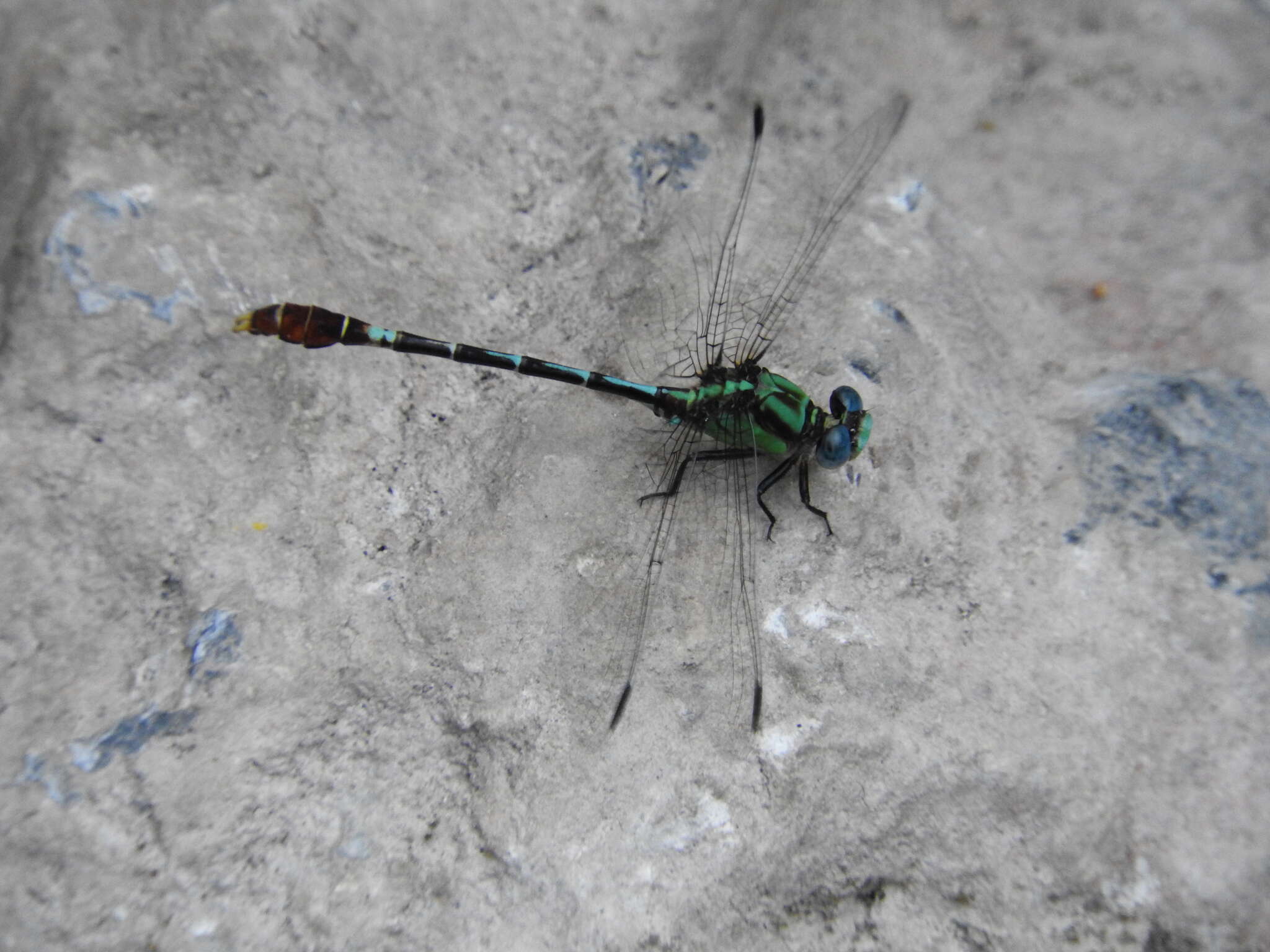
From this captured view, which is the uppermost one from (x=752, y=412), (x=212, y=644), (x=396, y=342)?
(x=752, y=412)

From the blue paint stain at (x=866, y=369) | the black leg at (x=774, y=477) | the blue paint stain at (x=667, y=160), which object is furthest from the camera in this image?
the blue paint stain at (x=667, y=160)

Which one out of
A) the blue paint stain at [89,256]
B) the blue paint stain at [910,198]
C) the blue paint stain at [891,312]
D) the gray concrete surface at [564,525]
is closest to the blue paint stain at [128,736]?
the gray concrete surface at [564,525]

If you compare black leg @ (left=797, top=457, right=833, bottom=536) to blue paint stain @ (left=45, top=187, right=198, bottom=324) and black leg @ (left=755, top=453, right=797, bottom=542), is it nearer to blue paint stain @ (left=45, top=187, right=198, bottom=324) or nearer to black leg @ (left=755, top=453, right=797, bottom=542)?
black leg @ (left=755, top=453, right=797, bottom=542)

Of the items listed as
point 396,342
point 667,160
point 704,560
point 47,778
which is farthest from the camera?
point 667,160

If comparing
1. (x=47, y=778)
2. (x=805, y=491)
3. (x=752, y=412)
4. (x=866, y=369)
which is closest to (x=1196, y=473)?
(x=866, y=369)

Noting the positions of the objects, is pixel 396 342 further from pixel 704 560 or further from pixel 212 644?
pixel 704 560

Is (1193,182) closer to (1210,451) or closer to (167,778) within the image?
(1210,451)

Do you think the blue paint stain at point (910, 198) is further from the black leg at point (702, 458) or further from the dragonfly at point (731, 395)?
the black leg at point (702, 458)
